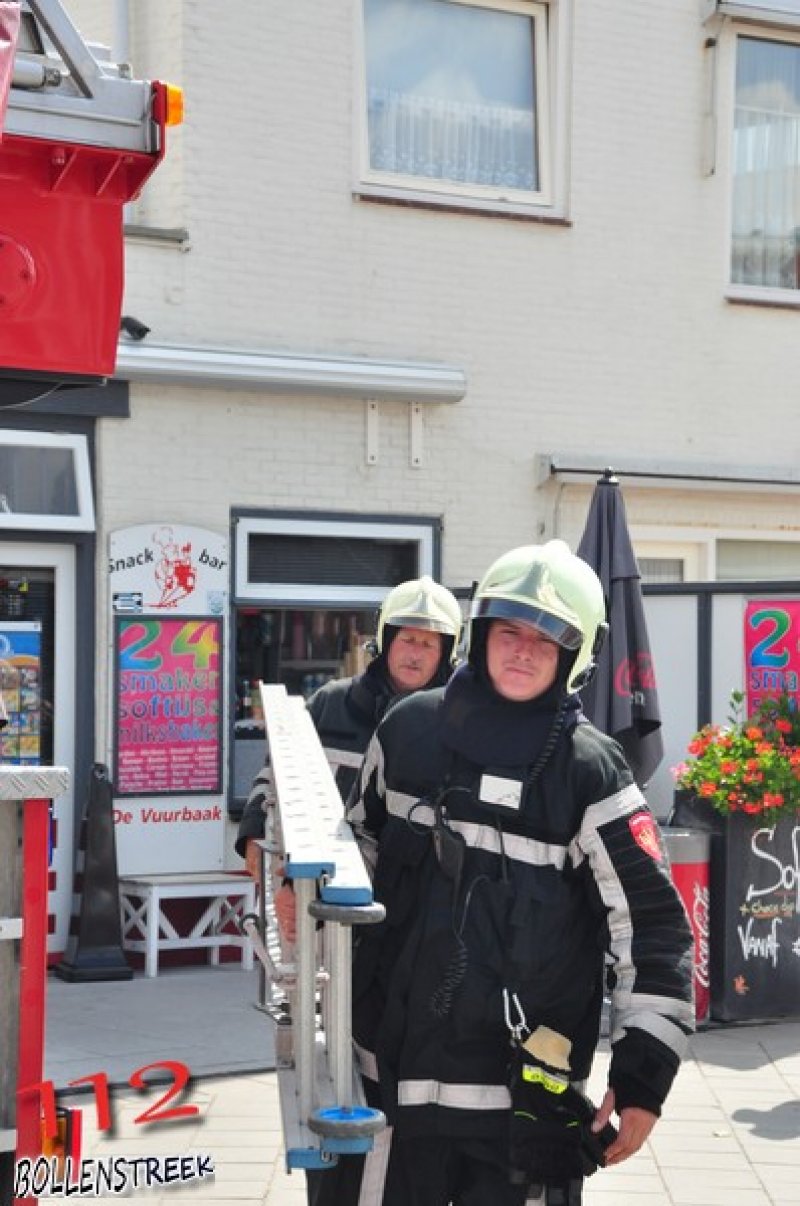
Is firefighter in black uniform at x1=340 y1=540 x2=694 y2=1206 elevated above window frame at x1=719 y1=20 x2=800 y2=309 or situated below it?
below

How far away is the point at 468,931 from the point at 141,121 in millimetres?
2085

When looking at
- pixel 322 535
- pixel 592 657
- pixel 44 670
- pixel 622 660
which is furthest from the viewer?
pixel 322 535

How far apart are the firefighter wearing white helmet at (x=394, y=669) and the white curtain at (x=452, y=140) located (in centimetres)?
547

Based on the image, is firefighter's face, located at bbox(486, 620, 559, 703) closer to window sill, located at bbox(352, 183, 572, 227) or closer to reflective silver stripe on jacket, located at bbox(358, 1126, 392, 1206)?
reflective silver stripe on jacket, located at bbox(358, 1126, 392, 1206)

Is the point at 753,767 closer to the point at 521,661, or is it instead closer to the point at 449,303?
the point at 449,303

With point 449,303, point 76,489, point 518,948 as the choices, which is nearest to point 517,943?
point 518,948

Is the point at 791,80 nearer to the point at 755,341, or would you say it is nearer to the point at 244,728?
the point at 755,341

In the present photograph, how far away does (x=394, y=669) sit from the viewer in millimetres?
6648

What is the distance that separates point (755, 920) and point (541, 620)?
518cm

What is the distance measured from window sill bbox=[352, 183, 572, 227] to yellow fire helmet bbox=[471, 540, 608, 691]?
24.6 ft

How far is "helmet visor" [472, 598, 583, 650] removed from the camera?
3971 millimetres

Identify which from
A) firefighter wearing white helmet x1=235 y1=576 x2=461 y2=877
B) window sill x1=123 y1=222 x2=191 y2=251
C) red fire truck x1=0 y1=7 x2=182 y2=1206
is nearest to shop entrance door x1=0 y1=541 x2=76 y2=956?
window sill x1=123 y1=222 x2=191 y2=251

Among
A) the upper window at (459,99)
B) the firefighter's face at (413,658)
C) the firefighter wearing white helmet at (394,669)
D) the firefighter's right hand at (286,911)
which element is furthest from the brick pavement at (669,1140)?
the upper window at (459,99)

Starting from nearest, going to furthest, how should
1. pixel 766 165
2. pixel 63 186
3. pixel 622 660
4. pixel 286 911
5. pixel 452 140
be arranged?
pixel 286 911
pixel 63 186
pixel 622 660
pixel 452 140
pixel 766 165
